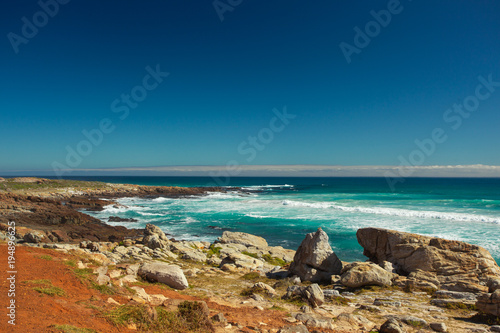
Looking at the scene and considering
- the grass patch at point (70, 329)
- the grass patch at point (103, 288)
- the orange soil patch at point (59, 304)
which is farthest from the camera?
the grass patch at point (103, 288)

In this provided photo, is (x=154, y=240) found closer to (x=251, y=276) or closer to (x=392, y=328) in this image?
(x=251, y=276)

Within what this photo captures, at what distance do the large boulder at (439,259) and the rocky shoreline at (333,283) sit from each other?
0.04 m

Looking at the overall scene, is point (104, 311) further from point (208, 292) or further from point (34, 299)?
point (208, 292)

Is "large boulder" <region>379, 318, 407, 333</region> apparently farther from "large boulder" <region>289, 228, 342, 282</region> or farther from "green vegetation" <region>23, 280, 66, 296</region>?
"green vegetation" <region>23, 280, 66, 296</region>

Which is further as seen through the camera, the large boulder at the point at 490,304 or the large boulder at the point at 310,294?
the large boulder at the point at 310,294

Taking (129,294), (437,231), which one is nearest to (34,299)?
(129,294)

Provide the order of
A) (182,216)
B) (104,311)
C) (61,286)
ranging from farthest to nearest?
(182,216), (61,286), (104,311)

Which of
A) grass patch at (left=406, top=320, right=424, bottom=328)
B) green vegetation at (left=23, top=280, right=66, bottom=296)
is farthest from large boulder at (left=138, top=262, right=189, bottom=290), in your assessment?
grass patch at (left=406, top=320, right=424, bottom=328)

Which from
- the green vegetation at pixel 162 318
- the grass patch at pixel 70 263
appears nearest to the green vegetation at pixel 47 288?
the green vegetation at pixel 162 318

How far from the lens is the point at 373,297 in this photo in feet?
35.7

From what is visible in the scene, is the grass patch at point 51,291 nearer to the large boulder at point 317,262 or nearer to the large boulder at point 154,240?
the large boulder at point 317,262

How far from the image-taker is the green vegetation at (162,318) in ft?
22.0

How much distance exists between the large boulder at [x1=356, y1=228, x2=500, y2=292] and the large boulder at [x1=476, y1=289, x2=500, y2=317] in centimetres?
248

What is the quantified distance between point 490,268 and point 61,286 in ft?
52.0
